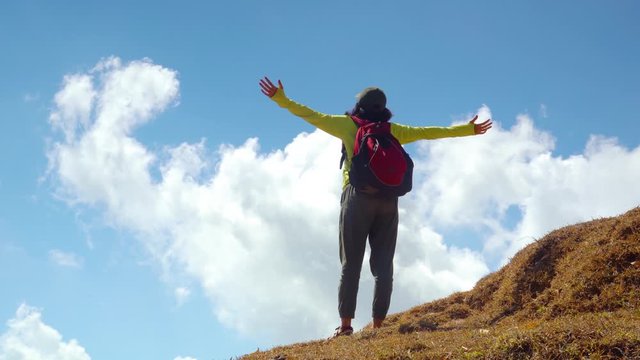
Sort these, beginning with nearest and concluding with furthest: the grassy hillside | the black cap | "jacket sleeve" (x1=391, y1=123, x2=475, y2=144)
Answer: the grassy hillside → the black cap → "jacket sleeve" (x1=391, y1=123, x2=475, y2=144)

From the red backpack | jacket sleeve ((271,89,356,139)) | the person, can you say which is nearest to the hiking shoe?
the person

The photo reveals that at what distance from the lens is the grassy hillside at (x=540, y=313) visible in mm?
6328

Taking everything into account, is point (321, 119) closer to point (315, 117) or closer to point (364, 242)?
point (315, 117)

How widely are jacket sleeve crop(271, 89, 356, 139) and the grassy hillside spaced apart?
2.91 metres

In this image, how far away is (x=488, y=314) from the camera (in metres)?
10.3

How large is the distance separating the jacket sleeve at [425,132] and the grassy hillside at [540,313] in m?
2.57

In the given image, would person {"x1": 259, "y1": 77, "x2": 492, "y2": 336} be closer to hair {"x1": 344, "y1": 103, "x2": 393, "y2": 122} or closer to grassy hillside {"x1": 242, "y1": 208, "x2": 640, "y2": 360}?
hair {"x1": 344, "y1": 103, "x2": 393, "y2": 122}

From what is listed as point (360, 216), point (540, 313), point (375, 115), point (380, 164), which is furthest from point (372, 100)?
point (540, 313)

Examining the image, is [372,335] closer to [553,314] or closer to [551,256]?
[553,314]

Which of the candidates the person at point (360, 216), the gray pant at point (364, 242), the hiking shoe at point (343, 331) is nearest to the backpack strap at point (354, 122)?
the person at point (360, 216)

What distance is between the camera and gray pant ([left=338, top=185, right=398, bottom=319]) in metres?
9.28

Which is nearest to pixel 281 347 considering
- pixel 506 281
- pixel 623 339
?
pixel 506 281

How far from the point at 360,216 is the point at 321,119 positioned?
5.04ft

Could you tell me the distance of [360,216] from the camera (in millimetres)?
9250
